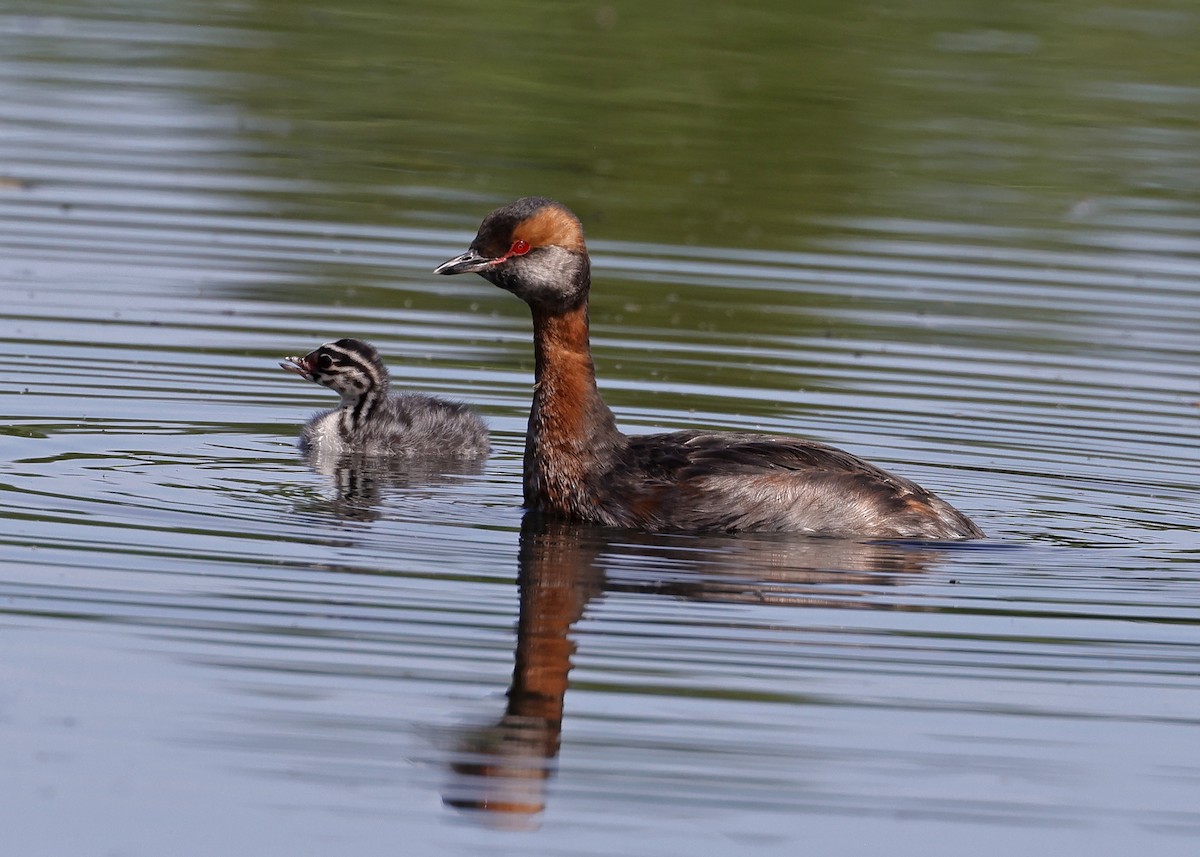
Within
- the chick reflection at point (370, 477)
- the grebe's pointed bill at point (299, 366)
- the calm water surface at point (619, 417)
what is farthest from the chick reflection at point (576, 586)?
the grebe's pointed bill at point (299, 366)

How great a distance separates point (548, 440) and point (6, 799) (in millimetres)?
4191

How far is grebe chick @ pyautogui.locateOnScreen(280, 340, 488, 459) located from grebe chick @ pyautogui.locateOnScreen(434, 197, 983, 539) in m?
1.51

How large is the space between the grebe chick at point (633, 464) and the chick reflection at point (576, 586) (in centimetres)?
10

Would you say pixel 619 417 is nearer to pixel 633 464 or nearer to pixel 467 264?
pixel 633 464

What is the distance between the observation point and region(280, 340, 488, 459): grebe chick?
11.9 meters

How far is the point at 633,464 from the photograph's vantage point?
10.2 m

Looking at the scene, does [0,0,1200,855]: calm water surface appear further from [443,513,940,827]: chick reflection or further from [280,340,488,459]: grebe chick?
[280,340,488,459]: grebe chick

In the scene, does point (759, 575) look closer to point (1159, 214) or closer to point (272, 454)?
point (272, 454)

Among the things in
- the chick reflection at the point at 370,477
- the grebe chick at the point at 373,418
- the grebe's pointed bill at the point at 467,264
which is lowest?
the chick reflection at the point at 370,477

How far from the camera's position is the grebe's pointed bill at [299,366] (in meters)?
12.6

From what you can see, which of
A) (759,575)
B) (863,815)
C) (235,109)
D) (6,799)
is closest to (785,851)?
(863,815)

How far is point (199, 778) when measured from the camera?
672 centimetres

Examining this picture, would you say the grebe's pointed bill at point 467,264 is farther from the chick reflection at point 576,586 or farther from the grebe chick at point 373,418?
the grebe chick at point 373,418

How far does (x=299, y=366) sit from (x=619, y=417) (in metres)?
1.81
